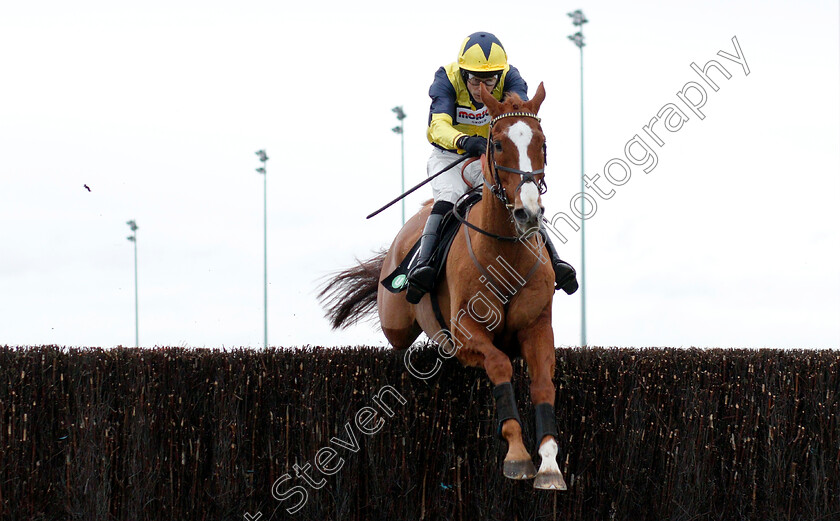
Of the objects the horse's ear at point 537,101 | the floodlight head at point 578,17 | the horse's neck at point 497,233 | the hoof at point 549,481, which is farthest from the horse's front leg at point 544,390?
the floodlight head at point 578,17

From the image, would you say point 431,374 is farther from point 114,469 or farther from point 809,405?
point 809,405

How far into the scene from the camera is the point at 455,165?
684 centimetres

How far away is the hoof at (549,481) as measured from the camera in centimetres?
497

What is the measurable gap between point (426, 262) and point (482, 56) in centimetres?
158

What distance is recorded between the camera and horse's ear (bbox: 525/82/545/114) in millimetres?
5277

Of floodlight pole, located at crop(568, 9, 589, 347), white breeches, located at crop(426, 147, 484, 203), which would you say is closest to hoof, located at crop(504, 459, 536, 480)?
white breeches, located at crop(426, 147, 484, 203)

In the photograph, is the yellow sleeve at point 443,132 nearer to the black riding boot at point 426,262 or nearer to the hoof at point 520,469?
the black riding boot at point 426,262

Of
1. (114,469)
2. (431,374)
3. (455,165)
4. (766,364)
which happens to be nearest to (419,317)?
(431,374)

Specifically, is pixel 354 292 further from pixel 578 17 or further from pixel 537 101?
pixel 578 17

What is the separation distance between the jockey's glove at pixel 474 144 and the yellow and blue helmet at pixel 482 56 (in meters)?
0.63

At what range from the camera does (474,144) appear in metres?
6.12

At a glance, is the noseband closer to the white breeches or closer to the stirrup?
the stirrup

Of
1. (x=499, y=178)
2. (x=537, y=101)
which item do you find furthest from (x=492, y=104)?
(x=499, y=178)

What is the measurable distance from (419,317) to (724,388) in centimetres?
288
